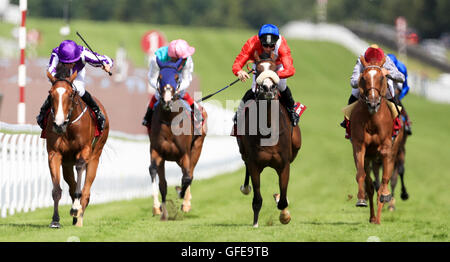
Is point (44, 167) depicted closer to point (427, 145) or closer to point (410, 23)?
point (427, 145)

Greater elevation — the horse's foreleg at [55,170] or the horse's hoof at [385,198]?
the horse's foreleg at [55,170]

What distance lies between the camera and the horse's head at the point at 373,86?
1350 centimetres

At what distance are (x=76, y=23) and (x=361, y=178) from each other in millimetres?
79701

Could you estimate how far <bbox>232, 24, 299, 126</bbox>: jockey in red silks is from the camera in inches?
506

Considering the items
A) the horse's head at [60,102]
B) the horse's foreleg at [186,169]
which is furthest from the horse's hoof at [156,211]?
the horse's head at [60,102]

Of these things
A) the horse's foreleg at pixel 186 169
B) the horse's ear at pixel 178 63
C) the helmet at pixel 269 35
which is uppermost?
the helmet at pixel 269 35

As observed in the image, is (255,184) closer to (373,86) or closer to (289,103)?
(289,103)

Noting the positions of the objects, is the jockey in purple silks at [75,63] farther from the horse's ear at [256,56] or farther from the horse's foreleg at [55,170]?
the horse's ear at [256,56]

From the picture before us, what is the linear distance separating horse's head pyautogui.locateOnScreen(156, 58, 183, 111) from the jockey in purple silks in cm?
91

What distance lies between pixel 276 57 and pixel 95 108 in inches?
104

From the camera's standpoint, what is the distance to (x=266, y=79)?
40.1ft

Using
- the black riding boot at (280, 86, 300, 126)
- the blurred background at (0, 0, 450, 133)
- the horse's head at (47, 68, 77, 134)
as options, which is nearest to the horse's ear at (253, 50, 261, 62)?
the black riding boot at (280, 86, 300, 126)

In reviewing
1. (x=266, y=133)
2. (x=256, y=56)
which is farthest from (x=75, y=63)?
(x=266, y=133)
